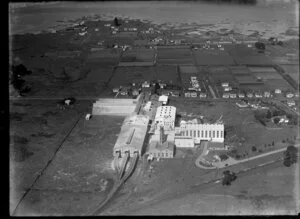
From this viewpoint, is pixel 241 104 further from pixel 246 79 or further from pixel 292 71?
pixel 292 71

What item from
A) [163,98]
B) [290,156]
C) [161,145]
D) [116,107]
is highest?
[290,156]

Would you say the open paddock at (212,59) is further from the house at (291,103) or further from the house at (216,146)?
the house at (216,146)

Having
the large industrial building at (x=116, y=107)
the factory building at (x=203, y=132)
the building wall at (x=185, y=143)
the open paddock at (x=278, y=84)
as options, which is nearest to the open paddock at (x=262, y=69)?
the open paddock at (x=278, y=84)

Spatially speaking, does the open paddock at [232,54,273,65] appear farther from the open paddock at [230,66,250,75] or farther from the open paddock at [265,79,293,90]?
the open paddock at [265,79,293,90]

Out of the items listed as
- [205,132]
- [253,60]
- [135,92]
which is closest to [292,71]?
[253,60]

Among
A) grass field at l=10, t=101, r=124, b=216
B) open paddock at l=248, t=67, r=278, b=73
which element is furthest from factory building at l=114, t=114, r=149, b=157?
open paddock at l=248, t=67, r=278, b=73
